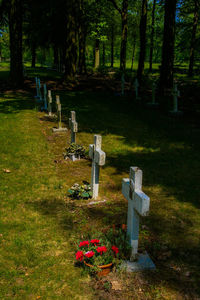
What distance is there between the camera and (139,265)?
384 cm

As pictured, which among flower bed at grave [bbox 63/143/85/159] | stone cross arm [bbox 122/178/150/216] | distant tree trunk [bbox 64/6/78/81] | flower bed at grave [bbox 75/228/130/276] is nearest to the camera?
stone cross arm [bbox 122/178/150/216]

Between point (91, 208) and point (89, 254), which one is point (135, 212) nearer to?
point (89, 254)

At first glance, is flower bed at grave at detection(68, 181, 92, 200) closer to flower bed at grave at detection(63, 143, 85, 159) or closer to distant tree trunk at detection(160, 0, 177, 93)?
flower bed at grave at detection(63, 143, 85, 159)

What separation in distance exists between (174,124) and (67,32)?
11644 millimetres

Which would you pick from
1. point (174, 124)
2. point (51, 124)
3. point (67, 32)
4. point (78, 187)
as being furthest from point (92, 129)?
point (67, 32)

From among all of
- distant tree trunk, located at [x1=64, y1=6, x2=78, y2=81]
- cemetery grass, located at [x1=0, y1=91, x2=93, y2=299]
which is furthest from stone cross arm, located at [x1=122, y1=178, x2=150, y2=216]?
distant tree trunk, located at [x1=64, y1=6, x2=78, y2=81]

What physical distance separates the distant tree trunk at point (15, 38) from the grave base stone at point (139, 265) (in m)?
19.4

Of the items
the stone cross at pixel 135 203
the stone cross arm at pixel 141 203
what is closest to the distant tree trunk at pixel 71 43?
the stone cross at pixel 135 203

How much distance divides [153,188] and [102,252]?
2.98 meters

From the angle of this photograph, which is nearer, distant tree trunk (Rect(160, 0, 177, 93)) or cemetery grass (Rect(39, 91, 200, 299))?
cemetery grass (Rect(39, 91, 200, 299))

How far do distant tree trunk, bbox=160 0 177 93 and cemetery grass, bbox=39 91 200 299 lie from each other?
194 inches

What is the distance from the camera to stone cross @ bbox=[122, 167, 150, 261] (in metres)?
3.50

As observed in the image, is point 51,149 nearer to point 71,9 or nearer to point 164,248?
point 164,248

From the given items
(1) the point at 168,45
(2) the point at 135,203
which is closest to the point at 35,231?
(2) the point at 135,203
